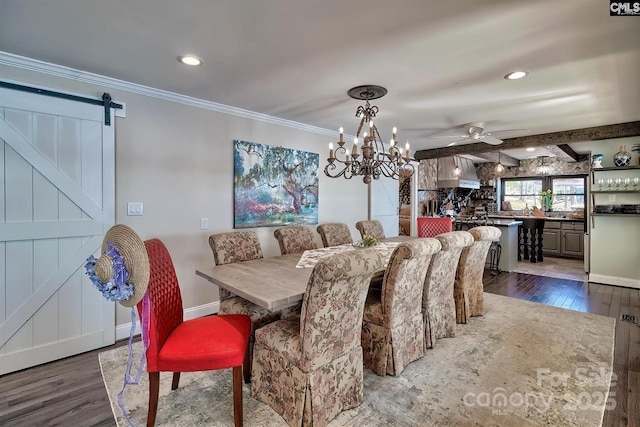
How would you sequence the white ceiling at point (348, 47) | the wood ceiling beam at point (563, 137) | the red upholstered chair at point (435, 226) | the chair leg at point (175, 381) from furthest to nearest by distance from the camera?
the red upholstered chair at point (435, 226)
the wood ceiling beam at point (563, 137)
the chair leg at point (175, 381)
the white ceiling at point (348, 47)

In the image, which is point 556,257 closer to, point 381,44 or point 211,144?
point 381,44

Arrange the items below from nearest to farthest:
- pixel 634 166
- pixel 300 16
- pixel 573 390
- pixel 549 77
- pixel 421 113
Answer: pixel 300 16
pixel 573 390
pixel 549 77
pixel 421 113
pixel 634 166

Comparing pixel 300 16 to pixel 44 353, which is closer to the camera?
pixel 300 16

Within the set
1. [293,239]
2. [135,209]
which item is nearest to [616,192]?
[293,239]

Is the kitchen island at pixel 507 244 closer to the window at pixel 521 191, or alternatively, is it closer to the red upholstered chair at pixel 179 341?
the window at pixel 521 191

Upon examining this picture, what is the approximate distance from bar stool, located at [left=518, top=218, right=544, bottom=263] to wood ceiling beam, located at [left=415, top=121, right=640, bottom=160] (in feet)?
6.82

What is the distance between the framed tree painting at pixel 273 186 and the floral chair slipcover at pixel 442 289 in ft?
7.01

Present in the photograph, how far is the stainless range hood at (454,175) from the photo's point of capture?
7777 millimetres

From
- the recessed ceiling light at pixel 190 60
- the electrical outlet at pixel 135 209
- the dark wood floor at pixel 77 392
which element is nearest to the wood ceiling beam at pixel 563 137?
the dark wood floor at pixel 77 392

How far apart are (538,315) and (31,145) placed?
17.0 ft

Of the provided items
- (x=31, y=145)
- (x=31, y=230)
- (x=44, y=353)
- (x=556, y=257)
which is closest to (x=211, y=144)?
(x=31, y=145)

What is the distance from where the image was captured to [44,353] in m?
2.50

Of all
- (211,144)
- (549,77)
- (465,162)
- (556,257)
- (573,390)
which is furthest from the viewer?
(465,162)

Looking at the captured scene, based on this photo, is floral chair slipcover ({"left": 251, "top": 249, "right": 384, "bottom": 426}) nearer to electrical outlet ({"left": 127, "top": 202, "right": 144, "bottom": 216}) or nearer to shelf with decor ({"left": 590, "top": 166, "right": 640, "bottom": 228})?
electrical outlet ({"left": 127, "top": 202, "right": 144, "bottom": 216})
